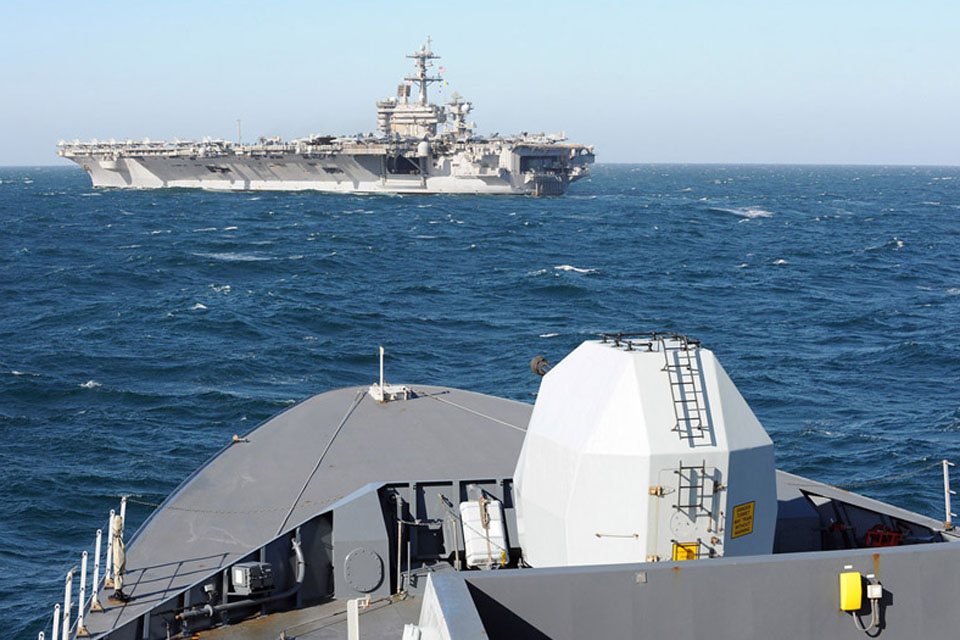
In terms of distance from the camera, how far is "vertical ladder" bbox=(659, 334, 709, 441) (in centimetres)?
986

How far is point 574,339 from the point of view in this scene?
4334cm

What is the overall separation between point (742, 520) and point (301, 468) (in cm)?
798

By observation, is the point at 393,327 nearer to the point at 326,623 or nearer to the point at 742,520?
the point at 326,623

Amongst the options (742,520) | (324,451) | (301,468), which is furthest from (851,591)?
(324,451)

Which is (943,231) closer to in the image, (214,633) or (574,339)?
(574,339)

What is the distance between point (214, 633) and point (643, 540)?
15.9 feet

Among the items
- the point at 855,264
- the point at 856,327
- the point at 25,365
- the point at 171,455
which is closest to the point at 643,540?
the point at 171,455

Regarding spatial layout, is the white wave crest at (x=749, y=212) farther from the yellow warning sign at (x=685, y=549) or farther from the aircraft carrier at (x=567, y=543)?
the yellow warning sign at (x=685, y=549)

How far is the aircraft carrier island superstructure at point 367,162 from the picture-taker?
122 meters

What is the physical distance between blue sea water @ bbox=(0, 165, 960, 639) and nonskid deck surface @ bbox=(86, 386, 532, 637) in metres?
5.69

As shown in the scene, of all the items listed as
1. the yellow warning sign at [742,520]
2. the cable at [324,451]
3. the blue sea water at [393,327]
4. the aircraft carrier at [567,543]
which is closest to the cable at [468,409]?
the cable at [324,451]

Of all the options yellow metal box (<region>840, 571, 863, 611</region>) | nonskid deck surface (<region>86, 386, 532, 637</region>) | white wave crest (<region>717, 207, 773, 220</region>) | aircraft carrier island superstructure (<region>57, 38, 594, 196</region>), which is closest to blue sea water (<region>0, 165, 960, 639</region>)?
nonskid deck surface (<region>86, 386, 532, 637</region>)

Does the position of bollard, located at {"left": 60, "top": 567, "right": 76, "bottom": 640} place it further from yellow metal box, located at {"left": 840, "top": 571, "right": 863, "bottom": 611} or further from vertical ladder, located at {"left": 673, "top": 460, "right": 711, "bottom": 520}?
yellow metal box, located at {"left": 840, "top": 571, "right": 863, "bottom": 611}

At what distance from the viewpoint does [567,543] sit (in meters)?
10.3
